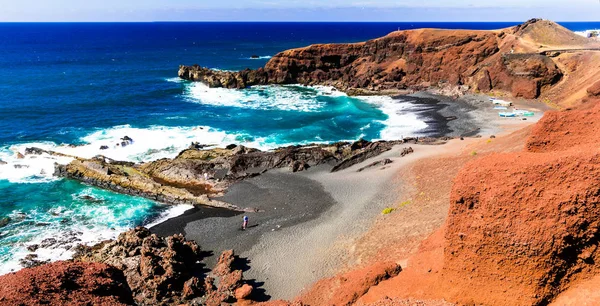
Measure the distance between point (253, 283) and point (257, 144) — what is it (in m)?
29.0

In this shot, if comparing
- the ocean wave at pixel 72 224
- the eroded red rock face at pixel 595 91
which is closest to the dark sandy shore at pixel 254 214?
the ocean wave at pixel 72 224

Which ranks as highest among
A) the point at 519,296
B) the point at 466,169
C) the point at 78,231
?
the point at 466,169

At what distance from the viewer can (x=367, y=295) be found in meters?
16.5

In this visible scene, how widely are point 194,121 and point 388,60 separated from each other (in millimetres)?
48797

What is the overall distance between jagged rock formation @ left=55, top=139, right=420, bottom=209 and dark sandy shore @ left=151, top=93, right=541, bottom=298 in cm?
154

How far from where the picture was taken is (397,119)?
60594 mm

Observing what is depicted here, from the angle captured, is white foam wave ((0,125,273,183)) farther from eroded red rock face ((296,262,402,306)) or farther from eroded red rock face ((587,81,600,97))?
eroded red rock face ((587,81,600,97))

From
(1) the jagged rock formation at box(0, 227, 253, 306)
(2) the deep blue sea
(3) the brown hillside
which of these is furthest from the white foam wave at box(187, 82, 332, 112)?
(1) the jagged rock formation at box(0, 227, 253, 306)

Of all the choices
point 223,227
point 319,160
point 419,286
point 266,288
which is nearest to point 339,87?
point 319,160

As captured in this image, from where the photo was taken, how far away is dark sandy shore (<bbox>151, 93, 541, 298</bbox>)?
78.3ft

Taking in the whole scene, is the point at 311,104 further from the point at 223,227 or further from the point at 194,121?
the point at 223,227

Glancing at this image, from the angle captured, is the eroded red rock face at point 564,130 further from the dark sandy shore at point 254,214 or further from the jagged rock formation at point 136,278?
the dark sandy shore at point 254,214

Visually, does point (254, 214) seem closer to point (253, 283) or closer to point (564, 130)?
point (253, 283)

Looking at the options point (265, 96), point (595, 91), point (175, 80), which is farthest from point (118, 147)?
point (595, 91)
